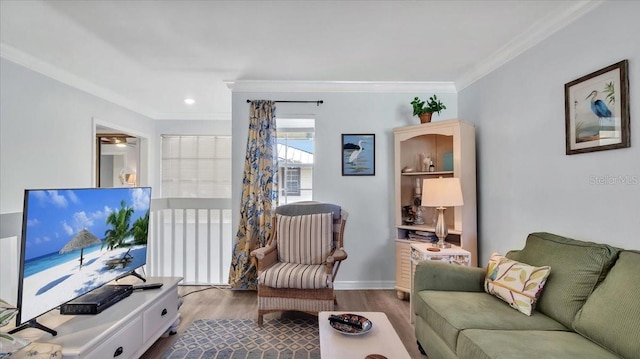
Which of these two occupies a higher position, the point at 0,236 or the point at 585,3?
the point at 585,3

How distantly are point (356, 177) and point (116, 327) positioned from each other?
2555 mm

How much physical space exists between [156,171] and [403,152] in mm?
3980

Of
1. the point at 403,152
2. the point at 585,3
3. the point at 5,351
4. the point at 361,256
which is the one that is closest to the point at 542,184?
the point at 585,3

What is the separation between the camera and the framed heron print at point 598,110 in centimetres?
171

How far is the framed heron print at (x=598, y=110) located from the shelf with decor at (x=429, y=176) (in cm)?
98

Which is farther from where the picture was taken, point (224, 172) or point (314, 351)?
point (224, 172)

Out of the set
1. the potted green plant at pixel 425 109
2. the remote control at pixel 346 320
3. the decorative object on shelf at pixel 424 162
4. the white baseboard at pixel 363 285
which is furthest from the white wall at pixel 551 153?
the remote control at pixel 346 320

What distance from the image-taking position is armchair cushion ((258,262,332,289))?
2.51 metres

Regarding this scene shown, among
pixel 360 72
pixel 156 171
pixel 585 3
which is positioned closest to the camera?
pixel 585 3

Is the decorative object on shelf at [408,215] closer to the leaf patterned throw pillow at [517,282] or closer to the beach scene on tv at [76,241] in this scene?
the leaf patterned throw pillow at [517,282]

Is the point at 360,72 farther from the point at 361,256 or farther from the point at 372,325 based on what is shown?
the point at 372,325

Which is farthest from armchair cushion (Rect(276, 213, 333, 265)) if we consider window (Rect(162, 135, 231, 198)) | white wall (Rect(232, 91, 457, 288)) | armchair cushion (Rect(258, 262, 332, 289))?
window (Rect(162, 135, 231, 198))

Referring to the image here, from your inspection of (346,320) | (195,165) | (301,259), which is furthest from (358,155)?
(195,165)

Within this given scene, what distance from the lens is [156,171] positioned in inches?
200
